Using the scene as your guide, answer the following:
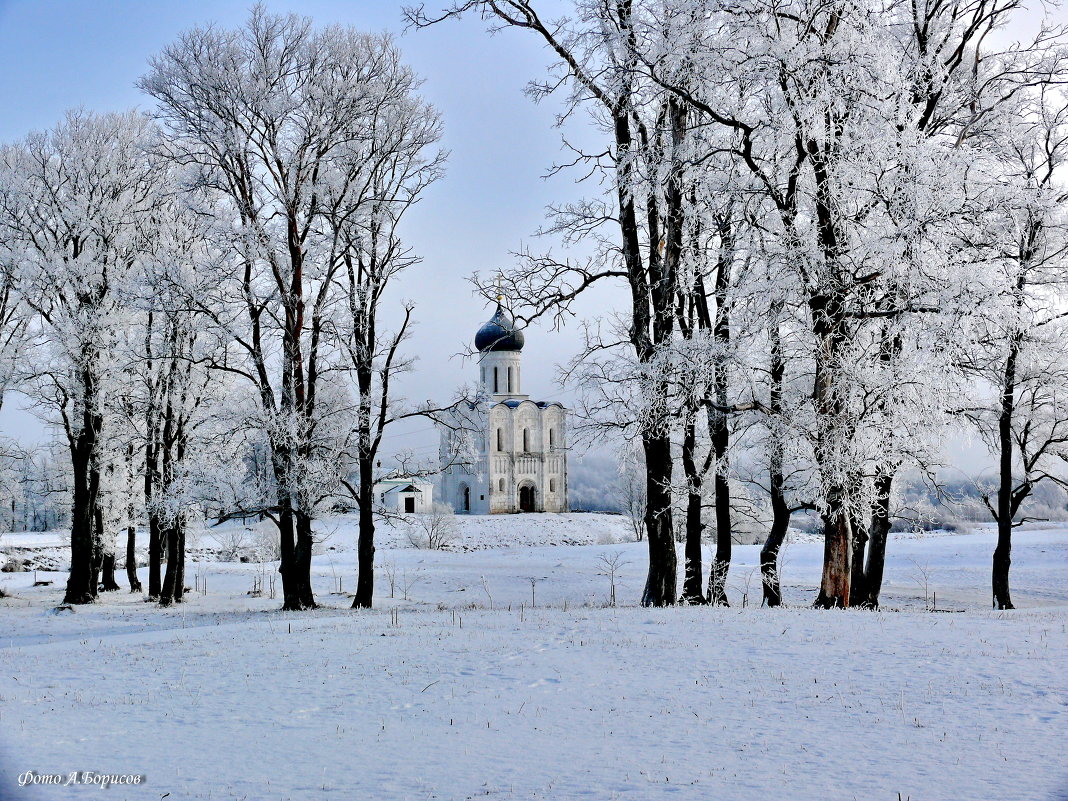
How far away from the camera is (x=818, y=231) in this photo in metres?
10.2

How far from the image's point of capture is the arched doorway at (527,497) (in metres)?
71.0

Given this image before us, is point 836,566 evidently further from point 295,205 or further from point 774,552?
point 295,205

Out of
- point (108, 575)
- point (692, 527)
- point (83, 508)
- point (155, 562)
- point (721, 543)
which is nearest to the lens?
point (721, 543)

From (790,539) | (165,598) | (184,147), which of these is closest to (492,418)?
(790,539)

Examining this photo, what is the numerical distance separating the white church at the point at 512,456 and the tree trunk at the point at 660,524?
55.1 m

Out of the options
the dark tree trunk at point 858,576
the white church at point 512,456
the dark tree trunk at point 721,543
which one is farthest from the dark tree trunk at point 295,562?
the white church at point 512,456

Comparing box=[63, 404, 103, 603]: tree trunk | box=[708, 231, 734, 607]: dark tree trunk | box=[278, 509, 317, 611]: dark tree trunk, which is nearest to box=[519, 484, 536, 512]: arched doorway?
box=[63, 404, 103, 603]: tree trunk

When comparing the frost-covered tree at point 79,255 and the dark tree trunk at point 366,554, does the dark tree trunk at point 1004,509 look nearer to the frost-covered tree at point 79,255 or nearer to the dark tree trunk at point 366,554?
the dark tree trunk at point 366,554

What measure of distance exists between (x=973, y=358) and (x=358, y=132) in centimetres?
1124

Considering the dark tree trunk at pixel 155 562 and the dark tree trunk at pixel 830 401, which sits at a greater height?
the dark tree trunk at pixel 830 401

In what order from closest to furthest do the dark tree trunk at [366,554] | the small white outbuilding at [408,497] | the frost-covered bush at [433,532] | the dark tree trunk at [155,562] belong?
1. the dark tree trunk at [366,554]
2. the dark tree trunk at [155,562]
3. the frost-covered bush at [433,532]
4. the small white outbuilding at [408,497]

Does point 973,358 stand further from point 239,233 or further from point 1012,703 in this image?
point 239,233

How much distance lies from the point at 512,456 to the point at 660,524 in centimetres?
5839

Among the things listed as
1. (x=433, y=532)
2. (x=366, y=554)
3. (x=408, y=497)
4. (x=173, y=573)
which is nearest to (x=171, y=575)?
(x=173, y=573)
